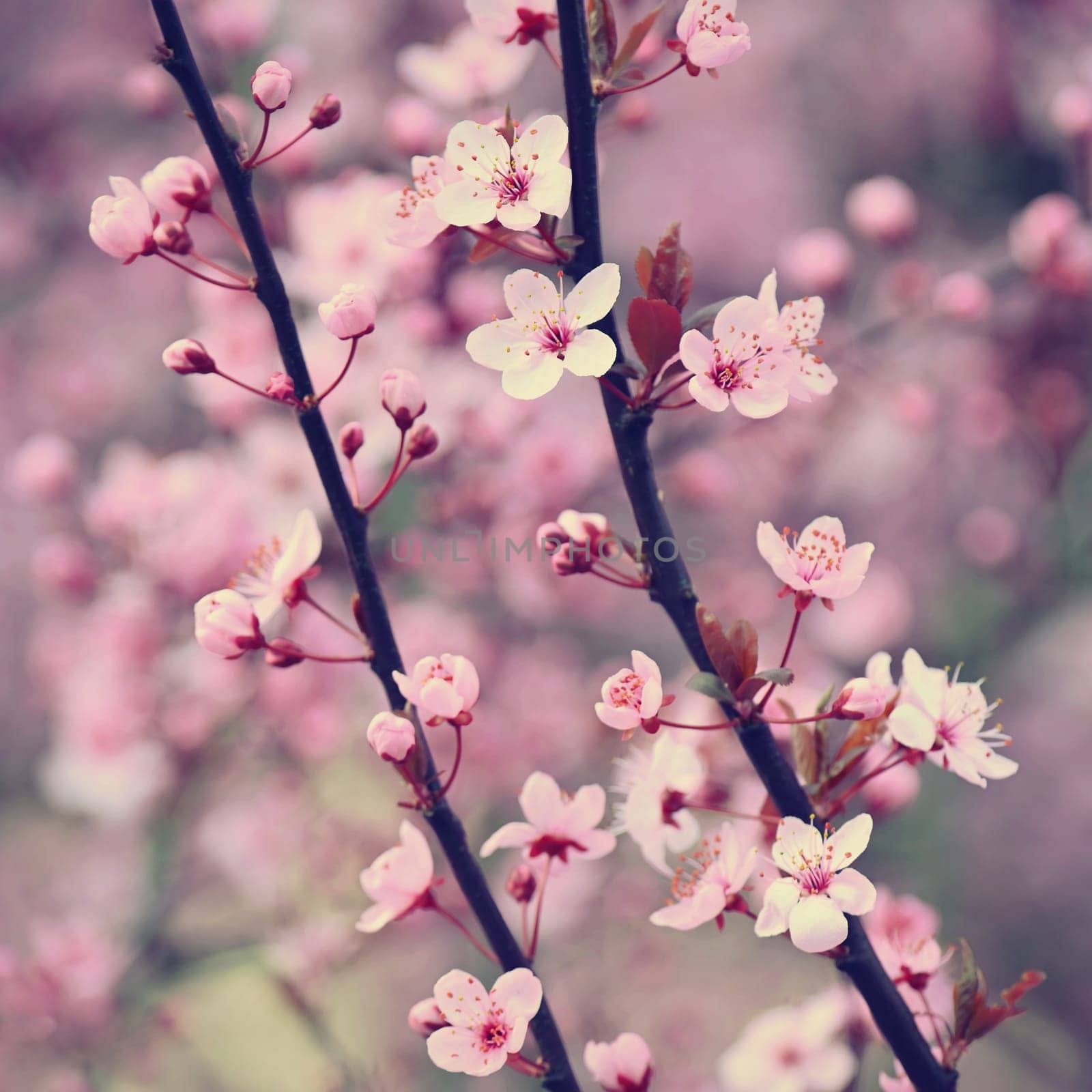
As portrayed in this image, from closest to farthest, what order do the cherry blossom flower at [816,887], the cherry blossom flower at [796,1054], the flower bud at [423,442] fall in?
the cherry blossom flower at [816,887] → the flower bud at [423,442] → the cherry blossom flower at [796,1054]

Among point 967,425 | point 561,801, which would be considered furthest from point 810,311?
point 967,425

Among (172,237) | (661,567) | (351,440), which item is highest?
(172,237)

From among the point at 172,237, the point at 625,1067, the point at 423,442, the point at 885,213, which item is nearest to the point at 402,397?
the point at 423,442

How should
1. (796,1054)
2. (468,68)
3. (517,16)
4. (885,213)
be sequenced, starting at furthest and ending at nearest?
(885,213), (468,68), (796,1054), (517,16)

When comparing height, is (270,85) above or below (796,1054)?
above

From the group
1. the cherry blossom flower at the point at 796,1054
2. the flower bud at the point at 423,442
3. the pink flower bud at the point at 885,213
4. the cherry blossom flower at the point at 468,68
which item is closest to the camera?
the flower bud at the point at 423,442

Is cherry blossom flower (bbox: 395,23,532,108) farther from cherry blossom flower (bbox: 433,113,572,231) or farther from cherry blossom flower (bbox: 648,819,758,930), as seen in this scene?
cherry blossom flower (bbox: 648,819,758,930)

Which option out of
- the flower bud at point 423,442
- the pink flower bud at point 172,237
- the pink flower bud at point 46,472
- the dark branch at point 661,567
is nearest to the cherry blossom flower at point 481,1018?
the dark branch at point 661,567

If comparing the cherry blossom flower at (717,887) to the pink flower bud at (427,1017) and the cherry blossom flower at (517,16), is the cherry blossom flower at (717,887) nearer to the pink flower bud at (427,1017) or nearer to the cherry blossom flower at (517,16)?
the pink flower bud at (427,1017)

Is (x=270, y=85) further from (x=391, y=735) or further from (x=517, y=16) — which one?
(x=391, y=735)
